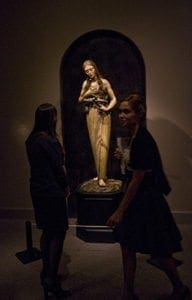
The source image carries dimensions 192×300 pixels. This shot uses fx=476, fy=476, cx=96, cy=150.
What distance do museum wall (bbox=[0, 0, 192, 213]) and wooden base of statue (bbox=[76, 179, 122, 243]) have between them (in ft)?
2.66

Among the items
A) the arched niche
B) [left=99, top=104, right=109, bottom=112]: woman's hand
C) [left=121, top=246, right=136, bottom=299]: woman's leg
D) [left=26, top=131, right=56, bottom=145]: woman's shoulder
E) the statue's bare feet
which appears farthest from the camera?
the arched niche

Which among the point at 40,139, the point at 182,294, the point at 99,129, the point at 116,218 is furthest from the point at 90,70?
the point at 182,294

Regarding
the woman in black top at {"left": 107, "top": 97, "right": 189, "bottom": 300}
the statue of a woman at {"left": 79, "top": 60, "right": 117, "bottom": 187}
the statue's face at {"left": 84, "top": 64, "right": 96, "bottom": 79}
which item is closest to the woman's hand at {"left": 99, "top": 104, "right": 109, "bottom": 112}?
the statue of a woman at {"left": 79, "top": 60, "right": 117, "bottom": 187}

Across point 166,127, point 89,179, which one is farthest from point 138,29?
point 89,179

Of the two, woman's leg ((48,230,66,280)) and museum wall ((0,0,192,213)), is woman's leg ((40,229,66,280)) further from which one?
museum wall ((0,0,192,213))

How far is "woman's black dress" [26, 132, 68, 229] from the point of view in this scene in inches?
131

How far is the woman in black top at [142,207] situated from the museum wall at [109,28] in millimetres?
2019

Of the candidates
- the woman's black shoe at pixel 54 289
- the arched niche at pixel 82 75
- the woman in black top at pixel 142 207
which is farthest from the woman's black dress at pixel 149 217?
the arched niche at pixel 82 75

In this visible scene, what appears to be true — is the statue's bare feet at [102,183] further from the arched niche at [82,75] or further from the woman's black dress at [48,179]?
the woman's black dress at [48,179]

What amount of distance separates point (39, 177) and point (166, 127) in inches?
84.9

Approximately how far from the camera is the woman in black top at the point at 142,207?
303 cm

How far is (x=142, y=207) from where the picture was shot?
3.09m

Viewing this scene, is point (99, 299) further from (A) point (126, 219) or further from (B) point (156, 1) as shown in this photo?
(B) point (156, 1)

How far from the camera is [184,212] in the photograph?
5234mm
